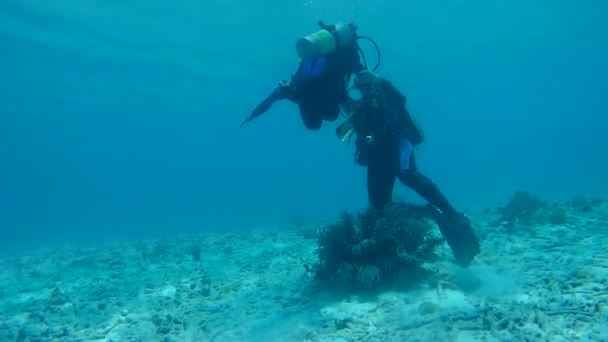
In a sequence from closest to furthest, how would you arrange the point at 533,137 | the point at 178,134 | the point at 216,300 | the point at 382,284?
the point at 382,284, the point at 216,300, the point at 178,134, the point at 533,137

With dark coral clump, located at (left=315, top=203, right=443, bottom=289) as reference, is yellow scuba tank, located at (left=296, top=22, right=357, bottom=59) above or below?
above

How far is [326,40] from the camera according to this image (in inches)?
232

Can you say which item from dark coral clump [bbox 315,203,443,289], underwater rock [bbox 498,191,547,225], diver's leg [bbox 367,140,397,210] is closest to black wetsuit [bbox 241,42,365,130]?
diver's leg [bbox 367,140,397,210]

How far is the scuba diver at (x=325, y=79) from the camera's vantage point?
6.26 meters

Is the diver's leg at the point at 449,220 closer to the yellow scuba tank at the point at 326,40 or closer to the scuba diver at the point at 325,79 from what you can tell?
the scuba diver at the point at 325,79

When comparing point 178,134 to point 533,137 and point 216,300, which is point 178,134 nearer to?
point 216,300

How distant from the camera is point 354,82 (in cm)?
648

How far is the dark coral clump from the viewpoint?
17.2ft

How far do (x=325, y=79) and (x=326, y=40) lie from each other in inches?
25.6

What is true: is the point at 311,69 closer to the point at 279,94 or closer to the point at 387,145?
the point at 279,94

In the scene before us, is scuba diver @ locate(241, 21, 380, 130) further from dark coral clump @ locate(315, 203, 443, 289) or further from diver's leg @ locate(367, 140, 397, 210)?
dark coral clump @ locate(315, 203, 443, 289)

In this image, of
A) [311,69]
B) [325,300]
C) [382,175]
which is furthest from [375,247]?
[311,69]

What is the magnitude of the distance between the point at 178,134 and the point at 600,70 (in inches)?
3040

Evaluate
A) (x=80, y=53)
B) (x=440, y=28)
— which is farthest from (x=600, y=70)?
(x=80, y=53)
